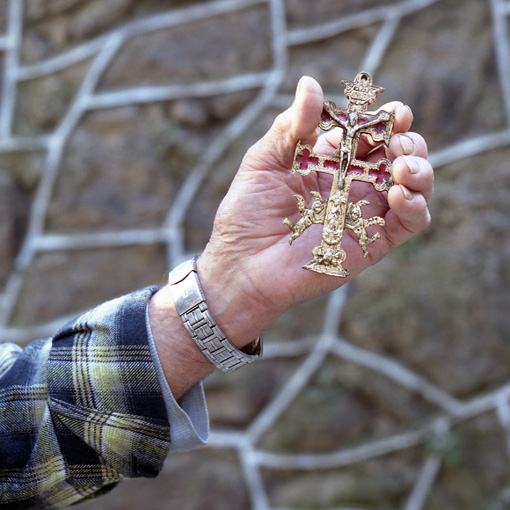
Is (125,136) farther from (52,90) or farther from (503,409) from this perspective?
(503,409)

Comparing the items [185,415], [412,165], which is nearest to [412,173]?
[412,165]

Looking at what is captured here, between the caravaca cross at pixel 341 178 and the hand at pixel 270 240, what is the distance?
0.10 feet

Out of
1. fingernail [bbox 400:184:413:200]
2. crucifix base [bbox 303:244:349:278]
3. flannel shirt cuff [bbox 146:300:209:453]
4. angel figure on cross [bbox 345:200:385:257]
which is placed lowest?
flannel shirt cuff [bbox 146:300:209:453]

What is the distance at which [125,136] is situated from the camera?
7.47ft

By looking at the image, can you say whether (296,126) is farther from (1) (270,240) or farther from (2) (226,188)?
(2) (226,188)

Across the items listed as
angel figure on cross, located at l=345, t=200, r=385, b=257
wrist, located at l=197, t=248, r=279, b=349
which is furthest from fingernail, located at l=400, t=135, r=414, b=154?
wrist, located at l=197, t=248, r=279, b=349

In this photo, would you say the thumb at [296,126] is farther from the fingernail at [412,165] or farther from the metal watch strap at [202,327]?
the metal watch strap at [202,327]

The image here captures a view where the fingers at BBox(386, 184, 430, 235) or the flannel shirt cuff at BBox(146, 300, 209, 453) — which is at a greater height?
the fingers at BBox(386, 184, 430, 235)

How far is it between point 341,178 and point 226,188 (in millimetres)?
1099

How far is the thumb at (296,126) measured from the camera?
114 centimetres

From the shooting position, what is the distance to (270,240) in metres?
1.25

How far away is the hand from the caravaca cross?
0.10ft

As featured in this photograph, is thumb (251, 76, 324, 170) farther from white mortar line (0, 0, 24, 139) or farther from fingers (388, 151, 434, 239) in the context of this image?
white mortar line (0, 0, 24, 139)

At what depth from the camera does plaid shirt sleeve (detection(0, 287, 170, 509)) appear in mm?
1174
